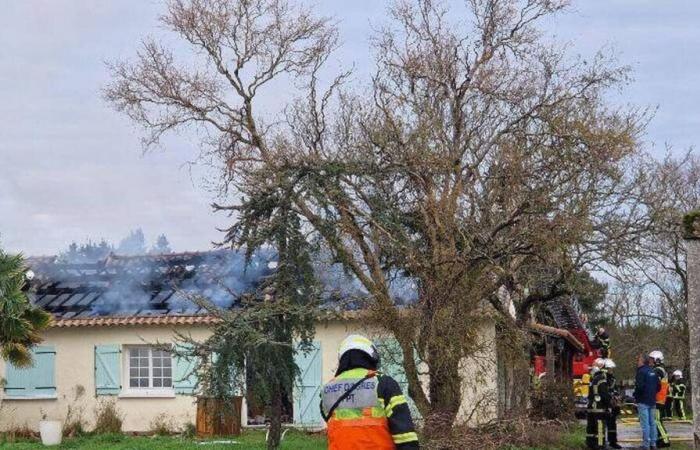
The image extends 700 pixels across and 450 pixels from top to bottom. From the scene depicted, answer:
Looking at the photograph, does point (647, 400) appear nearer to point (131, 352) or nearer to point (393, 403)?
point (131, 352)

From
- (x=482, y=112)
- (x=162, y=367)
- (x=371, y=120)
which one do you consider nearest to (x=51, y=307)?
(x=162, y=367)

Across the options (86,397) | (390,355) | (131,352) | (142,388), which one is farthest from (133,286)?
(390,355)

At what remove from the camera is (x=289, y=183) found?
13586mm

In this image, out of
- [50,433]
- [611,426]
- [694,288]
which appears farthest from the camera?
[50,433]

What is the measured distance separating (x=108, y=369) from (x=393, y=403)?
742 inches

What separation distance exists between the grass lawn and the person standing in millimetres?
6055

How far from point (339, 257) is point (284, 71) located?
30.7 feet

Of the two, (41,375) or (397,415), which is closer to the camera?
(397,415)

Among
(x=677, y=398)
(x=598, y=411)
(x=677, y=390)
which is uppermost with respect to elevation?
(x=598, y=411)

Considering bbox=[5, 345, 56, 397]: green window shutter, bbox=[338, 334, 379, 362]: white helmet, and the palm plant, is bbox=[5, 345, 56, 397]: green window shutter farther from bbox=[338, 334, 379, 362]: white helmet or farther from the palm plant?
bbox=[338, 334, 379, 362]: white helmet

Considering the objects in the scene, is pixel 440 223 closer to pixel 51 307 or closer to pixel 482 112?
pixel 482 112

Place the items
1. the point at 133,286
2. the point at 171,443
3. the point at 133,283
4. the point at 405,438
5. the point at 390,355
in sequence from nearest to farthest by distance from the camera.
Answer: the point at 405,438, the point at 390,355, the point at 171,443, the point at 133,286, the point at 133,283

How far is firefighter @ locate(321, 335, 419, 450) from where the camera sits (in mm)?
6625

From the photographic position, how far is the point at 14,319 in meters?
19.4
